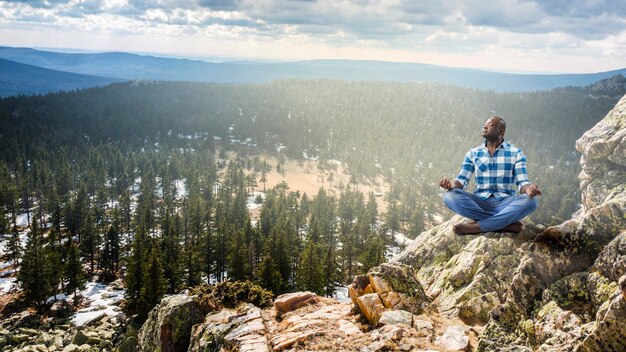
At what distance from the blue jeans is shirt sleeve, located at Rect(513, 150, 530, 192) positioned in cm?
41

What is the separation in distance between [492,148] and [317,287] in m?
45.5

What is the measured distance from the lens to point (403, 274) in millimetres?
16016

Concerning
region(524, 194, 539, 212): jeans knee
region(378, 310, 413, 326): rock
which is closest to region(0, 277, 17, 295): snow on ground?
region(378, 310, 413, 326): rock

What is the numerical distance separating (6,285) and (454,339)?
8395 cm

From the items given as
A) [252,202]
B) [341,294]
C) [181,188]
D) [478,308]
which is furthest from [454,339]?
[181,188]

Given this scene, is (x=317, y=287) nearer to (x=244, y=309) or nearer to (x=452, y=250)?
(x=452, y=250)

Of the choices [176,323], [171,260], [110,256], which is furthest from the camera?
[110,256]

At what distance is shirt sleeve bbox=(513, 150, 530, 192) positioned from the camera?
9.92m

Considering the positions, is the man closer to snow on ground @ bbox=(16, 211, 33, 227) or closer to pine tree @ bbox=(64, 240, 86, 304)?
pine tree @ bbox=(64, 240, 86, 304)

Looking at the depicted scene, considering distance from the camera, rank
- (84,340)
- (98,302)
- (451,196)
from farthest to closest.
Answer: (98,302) < (84,340) < (451,196)

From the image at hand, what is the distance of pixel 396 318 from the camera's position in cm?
1348

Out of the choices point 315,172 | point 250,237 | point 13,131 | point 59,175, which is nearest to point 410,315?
point 250,237

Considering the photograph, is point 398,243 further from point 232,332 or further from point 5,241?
point 5,241

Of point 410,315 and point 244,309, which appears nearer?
point 410,315
